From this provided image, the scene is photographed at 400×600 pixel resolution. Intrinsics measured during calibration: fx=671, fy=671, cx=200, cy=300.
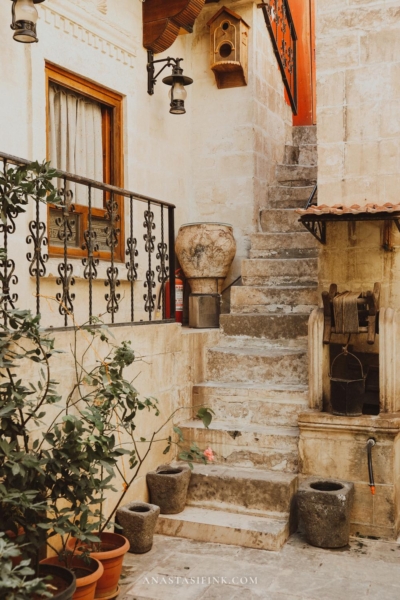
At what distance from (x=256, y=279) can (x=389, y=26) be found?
9.36 feet

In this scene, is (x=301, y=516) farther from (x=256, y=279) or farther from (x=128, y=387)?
(x=256, y=279)

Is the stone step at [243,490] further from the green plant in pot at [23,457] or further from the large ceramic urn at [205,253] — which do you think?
the large ceramic urn at [205,253]

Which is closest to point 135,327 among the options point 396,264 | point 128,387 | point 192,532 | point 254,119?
point 128,387

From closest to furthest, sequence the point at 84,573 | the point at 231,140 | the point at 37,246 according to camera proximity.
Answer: the point at 84,573 → the point at 37,246 → the point at 231,140

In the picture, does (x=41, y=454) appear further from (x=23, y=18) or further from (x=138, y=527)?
(x=23, y=18)

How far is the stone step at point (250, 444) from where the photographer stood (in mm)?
5379

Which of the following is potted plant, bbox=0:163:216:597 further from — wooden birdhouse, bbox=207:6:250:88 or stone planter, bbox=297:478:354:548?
wooden birdhouse, bbox=207:6:250:88

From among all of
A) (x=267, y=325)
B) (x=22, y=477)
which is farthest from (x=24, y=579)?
(x=267, y=325)

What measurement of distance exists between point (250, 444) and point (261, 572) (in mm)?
1316

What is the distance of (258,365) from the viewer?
6152 millimetres

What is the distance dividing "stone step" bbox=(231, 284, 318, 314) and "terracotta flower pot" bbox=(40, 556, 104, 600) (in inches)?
147

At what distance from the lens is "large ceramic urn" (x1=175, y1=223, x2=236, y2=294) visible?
7262 mm

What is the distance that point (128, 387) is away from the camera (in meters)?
4.03

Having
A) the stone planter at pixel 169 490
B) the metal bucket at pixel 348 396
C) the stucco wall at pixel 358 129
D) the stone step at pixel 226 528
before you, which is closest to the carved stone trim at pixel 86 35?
the stucco wall at pixel 358 129
